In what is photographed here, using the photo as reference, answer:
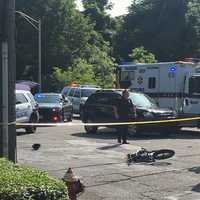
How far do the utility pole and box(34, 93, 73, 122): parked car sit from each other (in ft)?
57.2

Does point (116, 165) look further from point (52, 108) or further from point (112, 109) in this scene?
point (52, 108)

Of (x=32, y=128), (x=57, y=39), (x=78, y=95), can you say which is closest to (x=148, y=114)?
(x=32, y=128)

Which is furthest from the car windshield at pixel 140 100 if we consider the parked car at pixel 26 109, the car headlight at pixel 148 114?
the parked car at pixel 26 109

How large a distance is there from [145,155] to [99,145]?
4221 mm

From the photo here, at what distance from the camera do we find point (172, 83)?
24000 millimetres

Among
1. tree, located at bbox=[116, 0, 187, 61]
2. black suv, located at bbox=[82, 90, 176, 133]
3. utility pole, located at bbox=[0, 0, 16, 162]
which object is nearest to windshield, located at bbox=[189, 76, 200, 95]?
Answer: black suv, located at bbox=[82, 90, 176, 133]

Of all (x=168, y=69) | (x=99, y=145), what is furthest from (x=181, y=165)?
(x=168, y=69)

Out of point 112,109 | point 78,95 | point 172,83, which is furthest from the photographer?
point 78,95

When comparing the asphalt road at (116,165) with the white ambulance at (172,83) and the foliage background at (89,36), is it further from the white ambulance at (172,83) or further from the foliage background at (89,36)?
the foliage background at (89,36)

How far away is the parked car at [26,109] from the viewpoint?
2152 cm

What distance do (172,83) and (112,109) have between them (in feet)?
11.7

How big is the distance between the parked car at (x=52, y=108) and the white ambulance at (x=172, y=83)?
3250 millimetres

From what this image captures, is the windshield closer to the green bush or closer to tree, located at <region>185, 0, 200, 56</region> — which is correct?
the green bush

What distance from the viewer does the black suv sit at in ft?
68.6
